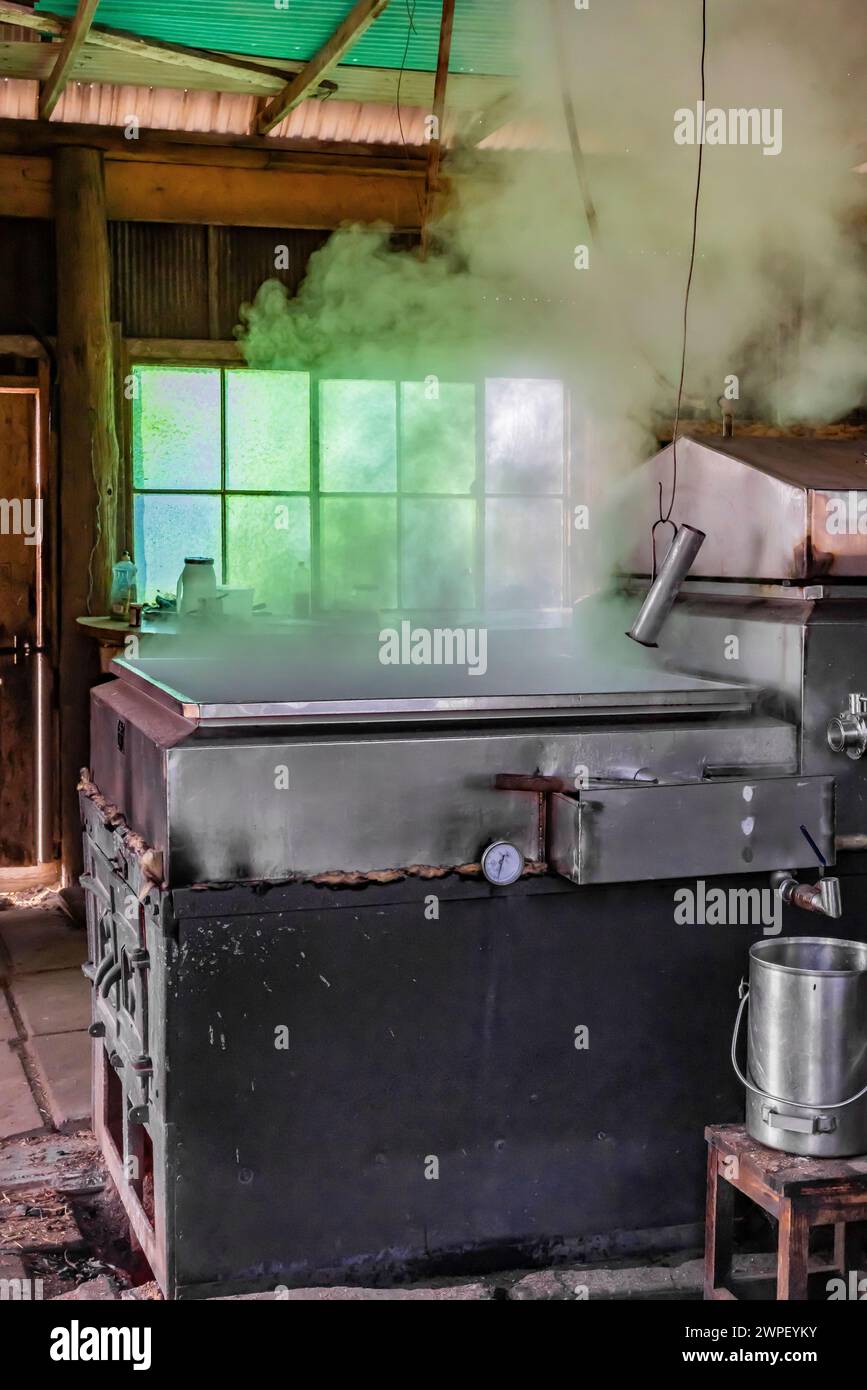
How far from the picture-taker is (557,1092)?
2.55 metres

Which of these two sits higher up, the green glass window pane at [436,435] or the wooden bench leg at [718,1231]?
the green glass window pane at [436,435]

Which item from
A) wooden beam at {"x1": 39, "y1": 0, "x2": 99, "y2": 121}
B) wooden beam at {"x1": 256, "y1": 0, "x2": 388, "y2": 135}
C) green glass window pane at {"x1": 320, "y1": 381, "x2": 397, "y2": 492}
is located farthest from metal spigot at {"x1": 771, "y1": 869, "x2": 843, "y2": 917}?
green glass window pane at {"x1": 320, "y1": 381, "x2": 397, "y2": 492}

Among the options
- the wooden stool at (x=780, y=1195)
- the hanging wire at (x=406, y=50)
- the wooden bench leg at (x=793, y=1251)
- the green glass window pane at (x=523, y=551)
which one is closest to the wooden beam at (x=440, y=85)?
the hanging wire at (x=406, y=50)

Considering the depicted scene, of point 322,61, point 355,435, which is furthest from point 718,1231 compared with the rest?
point 355,435

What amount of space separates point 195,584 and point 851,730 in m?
3.36

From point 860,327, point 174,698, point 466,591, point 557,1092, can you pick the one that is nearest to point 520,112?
point 860,327

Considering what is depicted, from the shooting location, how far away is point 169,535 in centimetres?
615

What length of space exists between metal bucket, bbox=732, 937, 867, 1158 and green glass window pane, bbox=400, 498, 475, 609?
4.18 metres

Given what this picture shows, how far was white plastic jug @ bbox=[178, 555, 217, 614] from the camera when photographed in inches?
213

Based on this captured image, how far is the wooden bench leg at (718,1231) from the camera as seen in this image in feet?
8.11

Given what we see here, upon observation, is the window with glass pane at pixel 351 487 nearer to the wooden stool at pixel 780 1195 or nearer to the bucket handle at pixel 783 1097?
the bucket handle at pixel 783 1097

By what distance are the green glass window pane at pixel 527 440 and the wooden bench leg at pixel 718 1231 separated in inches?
175

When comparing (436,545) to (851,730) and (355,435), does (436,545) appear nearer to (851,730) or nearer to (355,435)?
(355,435)
